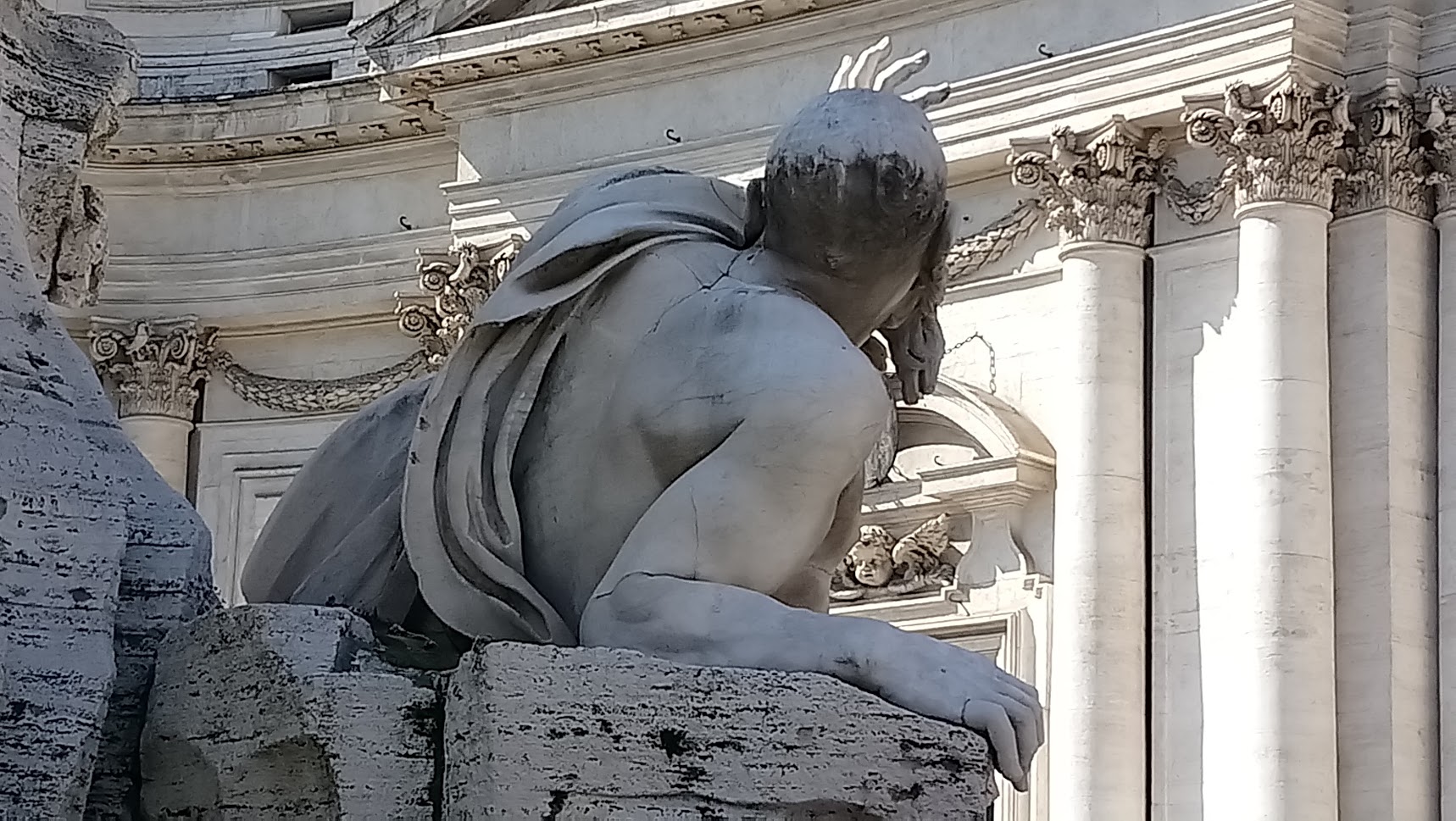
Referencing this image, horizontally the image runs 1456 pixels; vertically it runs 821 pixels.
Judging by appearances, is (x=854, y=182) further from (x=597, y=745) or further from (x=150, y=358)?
(x=150, y=358)

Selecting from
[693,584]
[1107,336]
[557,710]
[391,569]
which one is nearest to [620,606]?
[693,584]

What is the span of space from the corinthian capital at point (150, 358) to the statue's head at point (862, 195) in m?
Answer: 15.1

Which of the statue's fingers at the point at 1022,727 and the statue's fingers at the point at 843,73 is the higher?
the statue's fingers at the point at 843,73

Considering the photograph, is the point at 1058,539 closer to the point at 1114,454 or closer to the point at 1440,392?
the point at 1114,454

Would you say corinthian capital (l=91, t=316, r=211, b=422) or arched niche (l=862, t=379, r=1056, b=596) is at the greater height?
corinthian capital (l=91, t=316, r=211, b=422)

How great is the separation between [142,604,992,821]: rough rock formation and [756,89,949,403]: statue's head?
0.69 metres

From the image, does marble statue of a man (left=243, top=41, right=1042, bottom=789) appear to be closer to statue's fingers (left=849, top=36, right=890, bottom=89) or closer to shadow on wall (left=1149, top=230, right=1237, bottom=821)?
shadow on wall (left=1149, top=230, right=1237, bottom=821)

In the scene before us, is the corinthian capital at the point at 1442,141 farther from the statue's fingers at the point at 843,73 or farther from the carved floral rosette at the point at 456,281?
the carved floral rosette at the point at 456,281

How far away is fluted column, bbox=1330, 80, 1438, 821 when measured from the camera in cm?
1328

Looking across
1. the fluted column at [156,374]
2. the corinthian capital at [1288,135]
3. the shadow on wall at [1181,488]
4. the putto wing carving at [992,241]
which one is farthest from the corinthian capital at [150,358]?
the corinthian capital at [1288,135]

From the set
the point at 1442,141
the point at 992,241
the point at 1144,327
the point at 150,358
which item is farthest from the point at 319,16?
the point at 1442,141

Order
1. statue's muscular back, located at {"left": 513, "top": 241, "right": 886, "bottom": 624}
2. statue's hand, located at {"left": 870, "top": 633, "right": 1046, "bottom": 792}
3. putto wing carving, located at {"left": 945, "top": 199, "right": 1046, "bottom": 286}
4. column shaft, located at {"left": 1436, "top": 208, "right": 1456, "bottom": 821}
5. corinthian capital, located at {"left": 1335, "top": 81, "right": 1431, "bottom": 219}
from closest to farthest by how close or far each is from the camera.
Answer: statue's hand, located at {"left": 870, "top": 633, "right": 1046, "bottom": 792} → statue's muscular back, located at {"left": 513, "top": 241, "right": 886, "bottom": 624} → column shaft, located at {"left": 1436, "top": 208, "right": 1456, "bottom": 821} → corinthian capital, located at {"left": 1335, "top": 81, "right": 1431, "bottom": 219} → putto wing carving, located at {"left": 945, "top": 199, "right": 1046, "bottom": 286}

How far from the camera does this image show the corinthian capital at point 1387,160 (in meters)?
13.7

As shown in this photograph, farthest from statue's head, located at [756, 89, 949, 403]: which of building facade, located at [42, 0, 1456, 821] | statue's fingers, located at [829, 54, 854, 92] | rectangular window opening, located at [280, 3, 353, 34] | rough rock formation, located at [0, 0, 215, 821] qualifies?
rectangular window opening, located at [280, 3, 353, 34]
